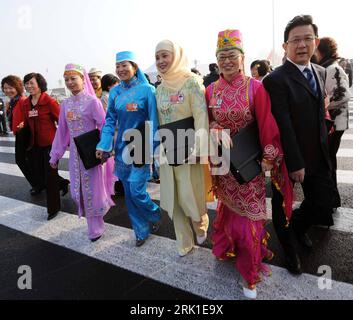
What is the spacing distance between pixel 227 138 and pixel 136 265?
4.73ft

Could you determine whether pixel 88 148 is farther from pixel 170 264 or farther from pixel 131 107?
pixel 170 264

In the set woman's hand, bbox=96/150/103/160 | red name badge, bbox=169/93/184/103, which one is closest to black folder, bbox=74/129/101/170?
woman's hand, bbox=96/150/103/160

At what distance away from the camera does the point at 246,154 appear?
2.28 metres

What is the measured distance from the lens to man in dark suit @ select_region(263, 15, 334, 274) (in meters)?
2.27

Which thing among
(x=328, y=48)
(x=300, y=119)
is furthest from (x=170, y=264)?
(x=328, y=48)

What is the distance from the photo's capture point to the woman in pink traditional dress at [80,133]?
3.33 m

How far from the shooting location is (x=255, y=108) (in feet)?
7.56

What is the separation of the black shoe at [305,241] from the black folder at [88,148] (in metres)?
2.11

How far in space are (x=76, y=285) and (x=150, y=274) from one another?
2.04ft

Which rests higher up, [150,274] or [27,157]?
[27,157]

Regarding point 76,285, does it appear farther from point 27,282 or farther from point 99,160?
point 99,160

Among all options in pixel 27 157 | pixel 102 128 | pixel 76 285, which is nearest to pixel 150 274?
pixel 76 285

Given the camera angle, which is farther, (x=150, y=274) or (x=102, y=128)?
(x=102, y=128)

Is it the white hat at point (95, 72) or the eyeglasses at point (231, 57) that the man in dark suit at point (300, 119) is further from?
the white hat at point (95, 72)
